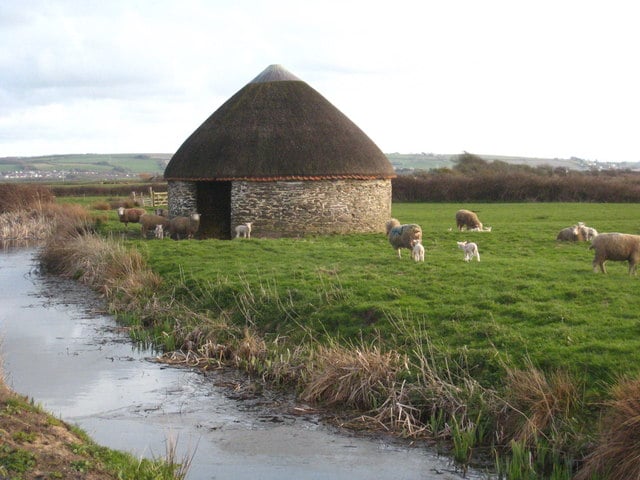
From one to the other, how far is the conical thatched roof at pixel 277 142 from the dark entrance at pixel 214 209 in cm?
185

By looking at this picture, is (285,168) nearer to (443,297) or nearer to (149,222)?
(149,222)

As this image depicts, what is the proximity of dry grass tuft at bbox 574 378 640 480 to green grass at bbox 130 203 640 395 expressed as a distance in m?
1.31

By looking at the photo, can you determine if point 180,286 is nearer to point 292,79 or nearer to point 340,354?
point 340,354

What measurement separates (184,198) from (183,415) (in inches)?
Answer: 773

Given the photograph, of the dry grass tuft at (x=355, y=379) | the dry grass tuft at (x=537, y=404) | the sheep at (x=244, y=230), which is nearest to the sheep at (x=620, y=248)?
the dry grass tuft at (x=355, y=379)

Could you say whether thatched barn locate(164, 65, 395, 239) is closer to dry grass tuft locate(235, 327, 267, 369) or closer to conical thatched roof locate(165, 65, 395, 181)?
conical thatched roof locate(165, 65, 395, 181)

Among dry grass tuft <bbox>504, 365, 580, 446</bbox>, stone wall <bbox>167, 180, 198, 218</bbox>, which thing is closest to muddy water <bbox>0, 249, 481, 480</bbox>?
dry grass tuft <bbox>504, 365, 580, 446</bbox>

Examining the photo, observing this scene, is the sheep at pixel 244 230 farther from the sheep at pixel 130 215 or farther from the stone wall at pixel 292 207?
the sheep at pixel 130 215

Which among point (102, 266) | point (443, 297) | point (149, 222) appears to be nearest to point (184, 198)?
point (149, 222)

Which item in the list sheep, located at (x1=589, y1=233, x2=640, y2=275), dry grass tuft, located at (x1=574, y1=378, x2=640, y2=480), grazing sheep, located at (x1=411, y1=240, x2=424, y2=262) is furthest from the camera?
grazing sheep, located at (x1=411, y1=240, x2=424, y2=262)

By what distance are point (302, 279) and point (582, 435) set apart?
8.71 m

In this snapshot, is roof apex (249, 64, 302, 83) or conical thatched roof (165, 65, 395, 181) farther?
roof apex (249, 64, 302, 83)

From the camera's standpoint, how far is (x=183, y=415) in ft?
37.4

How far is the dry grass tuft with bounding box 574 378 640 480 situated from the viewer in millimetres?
7961
